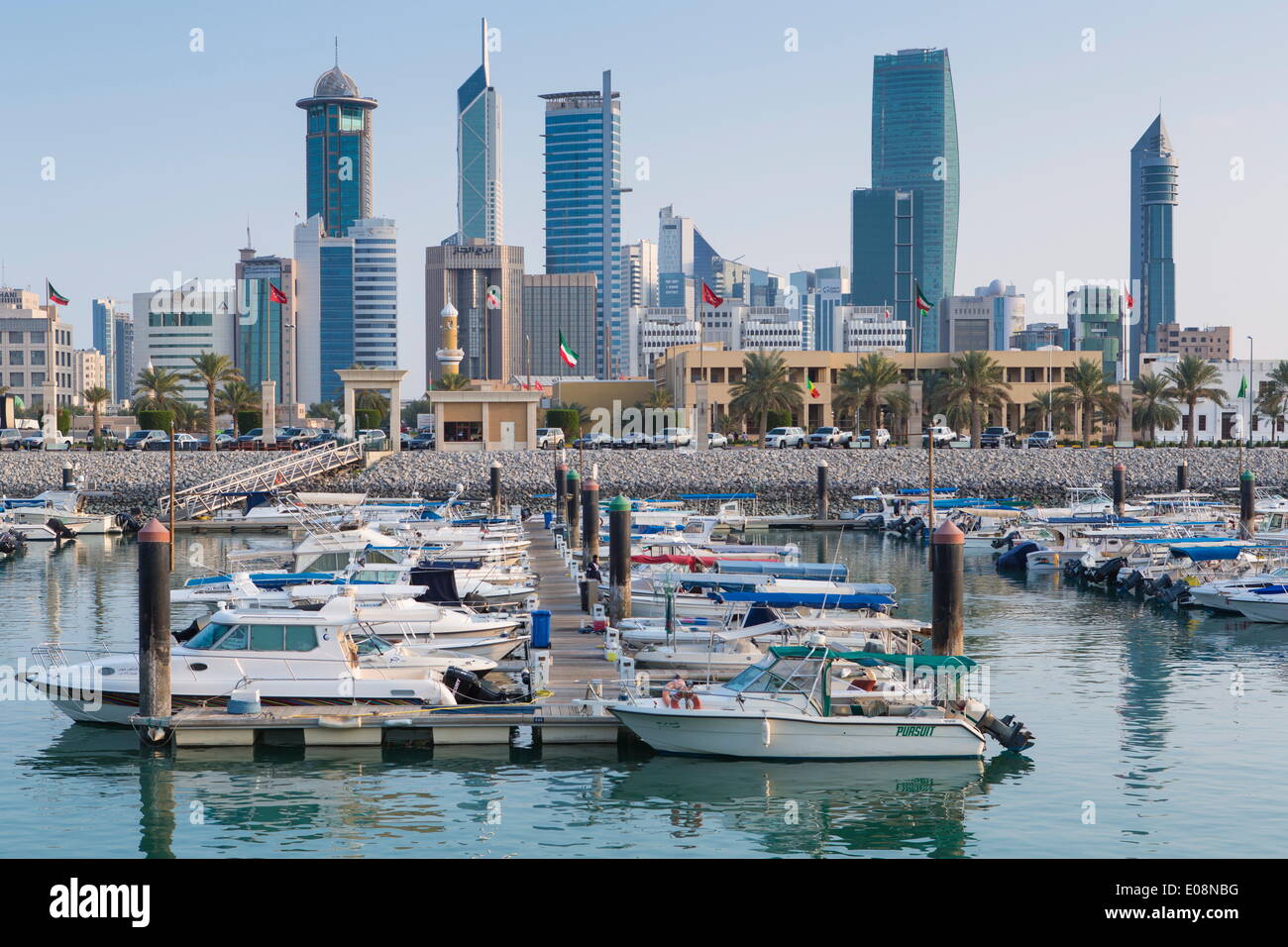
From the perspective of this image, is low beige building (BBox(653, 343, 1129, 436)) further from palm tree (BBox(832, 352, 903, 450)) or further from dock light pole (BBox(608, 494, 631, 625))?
dock light pole (BBox(608, 494, 631, 625))

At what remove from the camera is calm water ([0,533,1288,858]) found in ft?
66.3

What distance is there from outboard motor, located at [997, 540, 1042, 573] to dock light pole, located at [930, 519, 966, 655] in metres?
28.0

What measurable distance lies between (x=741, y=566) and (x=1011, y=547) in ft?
58.1

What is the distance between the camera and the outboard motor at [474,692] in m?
25.9

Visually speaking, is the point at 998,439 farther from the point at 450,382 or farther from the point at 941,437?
the point at 450,382

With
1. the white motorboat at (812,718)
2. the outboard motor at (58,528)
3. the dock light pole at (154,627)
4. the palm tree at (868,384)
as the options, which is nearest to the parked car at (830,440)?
the palm tree at (868,384)

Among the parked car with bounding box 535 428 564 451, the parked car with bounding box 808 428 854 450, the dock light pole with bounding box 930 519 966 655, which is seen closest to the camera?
the dock light pole with bounding box 930 519 966 655

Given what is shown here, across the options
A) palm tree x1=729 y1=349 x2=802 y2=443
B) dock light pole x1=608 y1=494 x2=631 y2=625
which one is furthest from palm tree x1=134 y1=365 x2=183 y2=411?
dock light pole x1=608 y1=494 x2=631 y2=625

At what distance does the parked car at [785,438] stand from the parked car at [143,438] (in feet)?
132

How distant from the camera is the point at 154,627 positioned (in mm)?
23609
